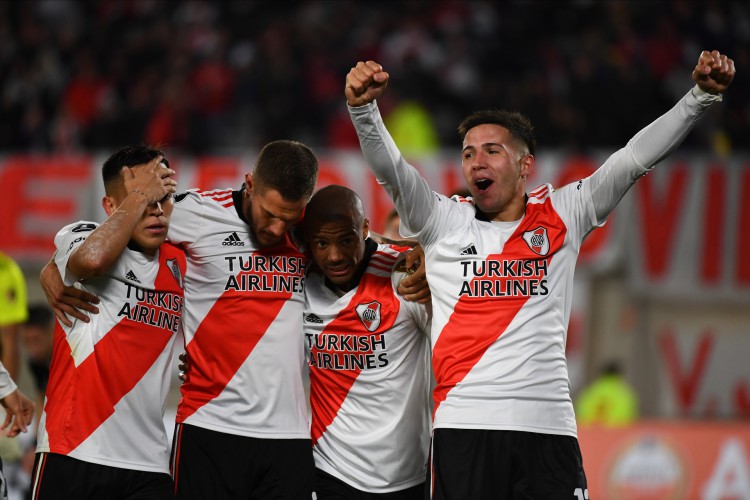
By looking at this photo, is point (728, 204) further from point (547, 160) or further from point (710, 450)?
point (710, 450)

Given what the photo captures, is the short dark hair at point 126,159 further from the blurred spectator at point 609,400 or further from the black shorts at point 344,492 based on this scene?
the blurred spectator at point 609,400

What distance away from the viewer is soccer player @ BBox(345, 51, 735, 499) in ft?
13.8

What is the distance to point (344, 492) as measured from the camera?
15.7 feet

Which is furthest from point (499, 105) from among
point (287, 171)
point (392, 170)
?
point (392, 170)

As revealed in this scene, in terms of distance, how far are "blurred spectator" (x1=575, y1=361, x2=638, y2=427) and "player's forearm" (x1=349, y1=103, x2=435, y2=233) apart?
23.6ft

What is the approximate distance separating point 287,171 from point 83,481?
1.57 meters

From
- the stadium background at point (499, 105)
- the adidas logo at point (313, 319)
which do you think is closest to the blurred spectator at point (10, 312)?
the adidas logo at point (313, 319)

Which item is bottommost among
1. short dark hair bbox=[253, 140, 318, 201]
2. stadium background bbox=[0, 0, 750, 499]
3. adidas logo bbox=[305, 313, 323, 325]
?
adidas logo bbox=[305, 313, 323, 325]

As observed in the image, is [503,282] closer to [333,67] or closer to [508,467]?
[508,467]

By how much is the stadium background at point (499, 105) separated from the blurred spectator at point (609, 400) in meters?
0.30

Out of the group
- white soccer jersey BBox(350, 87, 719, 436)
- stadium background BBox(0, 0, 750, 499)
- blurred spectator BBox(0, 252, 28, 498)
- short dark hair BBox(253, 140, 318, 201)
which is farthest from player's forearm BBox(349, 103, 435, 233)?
stadium background BBox(0, 0, 750, 499)

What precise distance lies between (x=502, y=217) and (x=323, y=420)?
1.28 meters

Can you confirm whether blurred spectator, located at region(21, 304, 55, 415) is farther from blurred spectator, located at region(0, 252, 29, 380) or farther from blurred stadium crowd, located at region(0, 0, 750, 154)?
blurred stadium crowd, located at region(0, 0, 750, 154)

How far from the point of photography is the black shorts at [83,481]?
13.8 feet
